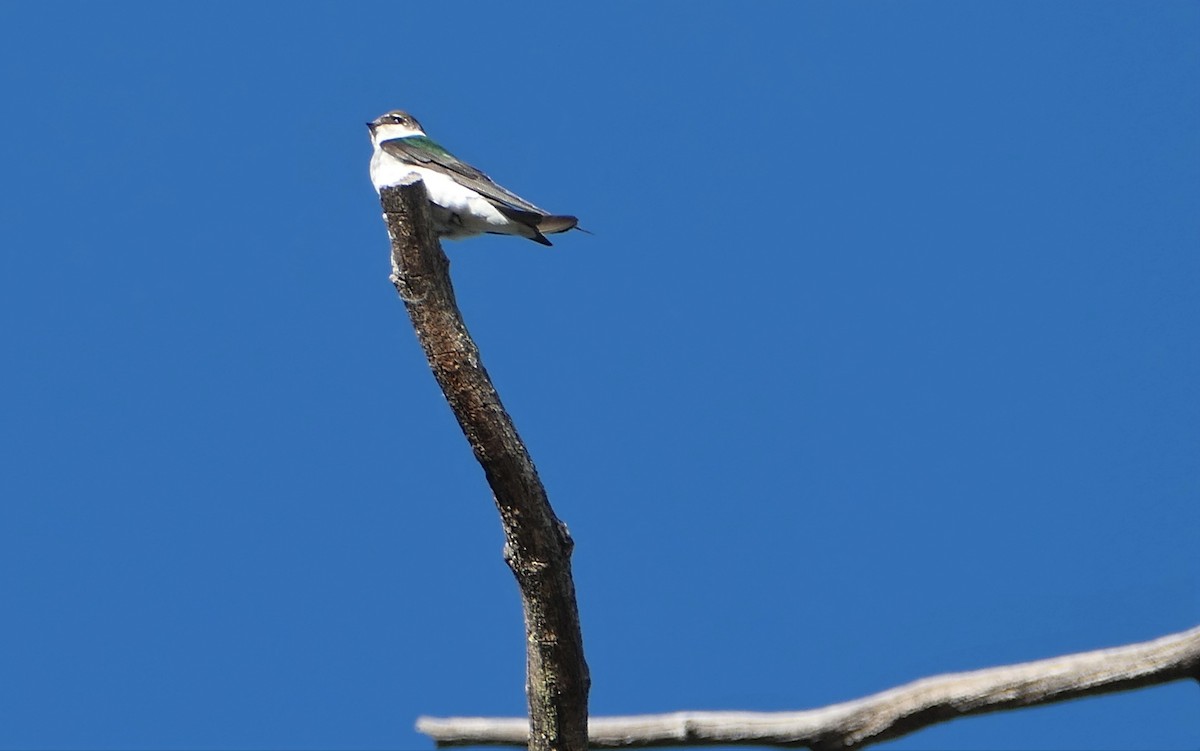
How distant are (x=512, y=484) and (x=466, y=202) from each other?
7.49ft

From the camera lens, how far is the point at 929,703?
20.1 ft

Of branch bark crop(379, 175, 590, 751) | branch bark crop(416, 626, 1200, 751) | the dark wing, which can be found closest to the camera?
branch bark crop(379, 175, 590, 751)

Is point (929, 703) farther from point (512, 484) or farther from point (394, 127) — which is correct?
point (394, 127)

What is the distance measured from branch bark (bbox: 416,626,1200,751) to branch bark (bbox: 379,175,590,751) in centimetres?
110

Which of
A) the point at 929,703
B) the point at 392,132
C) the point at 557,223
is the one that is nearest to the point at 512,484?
the point at 557,223

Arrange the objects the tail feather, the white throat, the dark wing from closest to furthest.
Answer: the tail feather < the dark wing < the white throat

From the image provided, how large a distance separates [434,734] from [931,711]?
8.88 ft

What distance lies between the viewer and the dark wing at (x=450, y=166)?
7195mm

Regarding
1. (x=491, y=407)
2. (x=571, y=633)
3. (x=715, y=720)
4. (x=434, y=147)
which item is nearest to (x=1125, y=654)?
(x=715, y=720)

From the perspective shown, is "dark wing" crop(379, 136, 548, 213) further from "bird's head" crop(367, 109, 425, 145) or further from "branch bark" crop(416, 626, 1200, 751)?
"branch bark" crop(416, 626, 1200, 751)

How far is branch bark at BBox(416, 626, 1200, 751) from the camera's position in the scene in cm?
594

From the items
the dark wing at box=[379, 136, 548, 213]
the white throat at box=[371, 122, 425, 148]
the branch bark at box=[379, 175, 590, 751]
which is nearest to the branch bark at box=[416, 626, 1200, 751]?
the branch bark at box=[379, 175, 590, 751]

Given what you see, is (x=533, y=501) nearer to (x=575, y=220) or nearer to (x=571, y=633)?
(x=571, y=633)

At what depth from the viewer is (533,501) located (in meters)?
5.35
